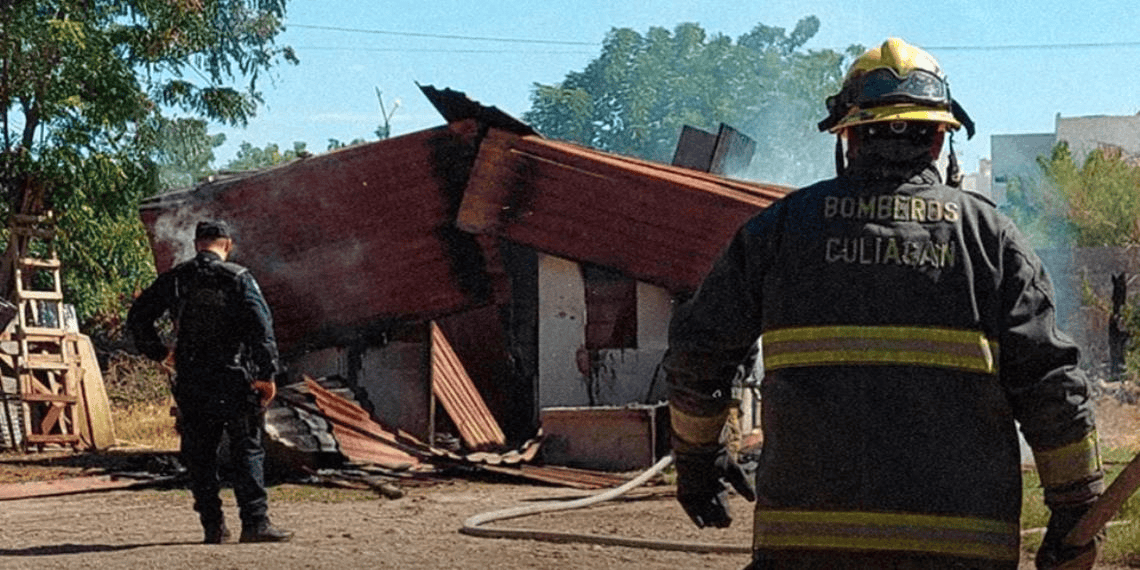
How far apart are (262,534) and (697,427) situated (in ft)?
18.2

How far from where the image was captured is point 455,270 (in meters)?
15.6

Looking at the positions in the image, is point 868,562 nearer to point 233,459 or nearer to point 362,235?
point 233,459

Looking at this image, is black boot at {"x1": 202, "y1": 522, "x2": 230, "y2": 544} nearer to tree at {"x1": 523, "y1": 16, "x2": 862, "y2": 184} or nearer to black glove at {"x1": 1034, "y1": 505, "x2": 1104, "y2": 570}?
black glove at {"x1": 1034, "y1": 505, "x2": 1104, "y2": 570}

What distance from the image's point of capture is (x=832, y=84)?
3022 inches

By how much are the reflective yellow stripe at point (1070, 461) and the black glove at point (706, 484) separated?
736 mm

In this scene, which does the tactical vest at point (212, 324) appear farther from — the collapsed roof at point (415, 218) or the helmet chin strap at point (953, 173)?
the collapsed roof at point (415, 218)

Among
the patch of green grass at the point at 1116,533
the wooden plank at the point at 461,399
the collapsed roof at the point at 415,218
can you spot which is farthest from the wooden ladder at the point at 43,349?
the patch of green grass at the point at 1116,533

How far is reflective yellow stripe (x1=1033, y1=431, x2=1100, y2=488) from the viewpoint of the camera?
3484 mm

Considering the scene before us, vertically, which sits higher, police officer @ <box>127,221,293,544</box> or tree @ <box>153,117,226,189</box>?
tree @ <box>153,117,226,189</box>

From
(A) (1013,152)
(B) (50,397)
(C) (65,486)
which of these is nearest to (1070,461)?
(C) (65,486)

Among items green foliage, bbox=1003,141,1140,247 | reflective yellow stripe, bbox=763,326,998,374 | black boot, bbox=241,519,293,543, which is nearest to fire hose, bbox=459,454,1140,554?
reflective yellow stripe, bbox=763,326,998,374

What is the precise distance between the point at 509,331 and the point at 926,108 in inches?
478

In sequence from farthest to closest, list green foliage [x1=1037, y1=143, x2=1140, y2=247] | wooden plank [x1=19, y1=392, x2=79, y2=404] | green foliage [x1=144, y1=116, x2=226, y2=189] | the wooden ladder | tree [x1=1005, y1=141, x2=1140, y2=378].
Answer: tree [x1=1005, y1=141, x2=1140, y2=378] < green foliage [x1=1037, y1=143, x2=1140, y2=247] < green foliage [x1=144, y1=116, x2=226, y2=189] < the wooden ladder < wooden plank [x1=19, y1=392, x2=79, y2=404]

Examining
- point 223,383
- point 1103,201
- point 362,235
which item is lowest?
point 223,383
